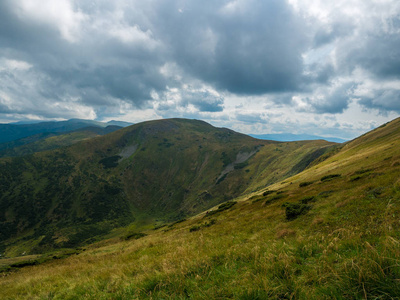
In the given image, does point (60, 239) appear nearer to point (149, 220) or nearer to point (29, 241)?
point (29, 241)

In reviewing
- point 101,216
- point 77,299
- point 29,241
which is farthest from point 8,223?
point 77,299

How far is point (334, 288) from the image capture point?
337 cm

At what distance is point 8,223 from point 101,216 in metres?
82.0

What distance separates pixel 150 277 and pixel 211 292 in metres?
2.55

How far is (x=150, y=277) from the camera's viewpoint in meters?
5.86

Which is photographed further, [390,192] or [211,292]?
[390,192]

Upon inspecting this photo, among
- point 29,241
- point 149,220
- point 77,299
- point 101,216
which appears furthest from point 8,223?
point 77,299

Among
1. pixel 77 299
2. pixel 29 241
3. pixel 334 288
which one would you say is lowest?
pixel 29 241

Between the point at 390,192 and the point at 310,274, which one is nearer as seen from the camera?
the point at 310,274

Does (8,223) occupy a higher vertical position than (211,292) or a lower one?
lower

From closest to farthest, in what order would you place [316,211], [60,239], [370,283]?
[370,283] → [316,211] → [60,239]

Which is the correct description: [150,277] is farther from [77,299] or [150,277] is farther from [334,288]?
[334,288]

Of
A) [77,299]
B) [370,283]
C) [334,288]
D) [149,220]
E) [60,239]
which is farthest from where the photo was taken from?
[149,220]

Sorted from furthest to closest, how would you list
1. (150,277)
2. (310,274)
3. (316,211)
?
(316,211), (150,277), (310,274)
